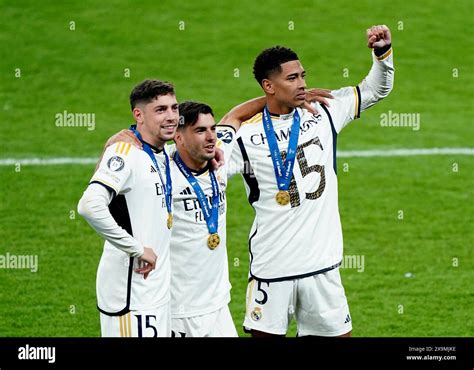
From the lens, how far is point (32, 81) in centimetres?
2061

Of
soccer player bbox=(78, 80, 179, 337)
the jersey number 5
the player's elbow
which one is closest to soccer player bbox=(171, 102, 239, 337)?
soccer player bbox=(78, 80, 179, 337)

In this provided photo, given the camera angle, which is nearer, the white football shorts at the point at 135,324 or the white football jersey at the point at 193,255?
the white football shorts at the point at 135,324

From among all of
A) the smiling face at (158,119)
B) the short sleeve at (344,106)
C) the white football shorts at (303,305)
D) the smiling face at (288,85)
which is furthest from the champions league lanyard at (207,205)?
the short sleeve at (344,106)

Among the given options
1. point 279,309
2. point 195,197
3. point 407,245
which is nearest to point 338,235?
point 279,309

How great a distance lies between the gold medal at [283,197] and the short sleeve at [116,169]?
4.84ft

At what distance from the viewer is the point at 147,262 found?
24.5 ft

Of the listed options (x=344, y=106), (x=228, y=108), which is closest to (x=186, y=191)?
(x=344, y=106)

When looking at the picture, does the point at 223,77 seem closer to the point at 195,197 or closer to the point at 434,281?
the point at 434,281

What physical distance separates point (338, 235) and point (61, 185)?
8.01m

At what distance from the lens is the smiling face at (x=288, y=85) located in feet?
28.2

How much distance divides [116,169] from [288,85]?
182cm

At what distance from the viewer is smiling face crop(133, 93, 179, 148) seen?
765 cm

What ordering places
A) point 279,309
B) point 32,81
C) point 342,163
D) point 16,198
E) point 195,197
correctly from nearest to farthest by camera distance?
point 195,197 < point 279,309 < point 16,198 < point 342,163 < point 32,81

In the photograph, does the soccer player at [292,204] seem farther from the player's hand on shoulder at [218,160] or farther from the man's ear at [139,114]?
the man's ear at [139,114]
